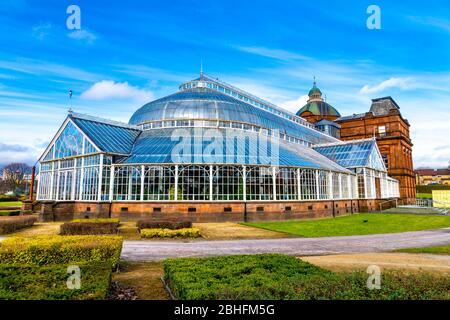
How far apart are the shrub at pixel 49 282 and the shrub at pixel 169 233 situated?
13007mm

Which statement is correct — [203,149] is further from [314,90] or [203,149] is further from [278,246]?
[314,90]

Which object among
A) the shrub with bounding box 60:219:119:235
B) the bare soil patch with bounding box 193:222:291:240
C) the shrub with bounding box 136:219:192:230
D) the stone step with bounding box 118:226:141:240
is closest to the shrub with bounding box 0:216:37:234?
the shrub with bounding box 60:219:119:235

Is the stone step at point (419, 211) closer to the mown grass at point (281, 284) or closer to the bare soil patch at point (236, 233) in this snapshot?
the bare soil patch at point (236, 233)

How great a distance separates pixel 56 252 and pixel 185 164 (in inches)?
888

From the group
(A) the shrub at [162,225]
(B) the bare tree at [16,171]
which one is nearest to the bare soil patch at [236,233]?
(A) the shrub at [162,225]

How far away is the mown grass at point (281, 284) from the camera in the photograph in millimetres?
7418

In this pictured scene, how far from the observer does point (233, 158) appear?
3647 centimetres

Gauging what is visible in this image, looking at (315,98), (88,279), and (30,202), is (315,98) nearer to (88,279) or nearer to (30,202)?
(30,202)

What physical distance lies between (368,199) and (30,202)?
5279cm

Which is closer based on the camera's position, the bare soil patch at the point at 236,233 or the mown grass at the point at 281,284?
the mown grass at the point at 281,284

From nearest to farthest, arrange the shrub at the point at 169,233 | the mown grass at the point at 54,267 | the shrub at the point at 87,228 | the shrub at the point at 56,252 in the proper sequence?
the mown grass at the point at 54,267 → the shrub at the point at 56,252 → the shrub at the point at 87,228 → the shrub at the point at 169,233

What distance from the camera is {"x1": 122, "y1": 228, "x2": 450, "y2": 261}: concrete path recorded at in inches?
701
